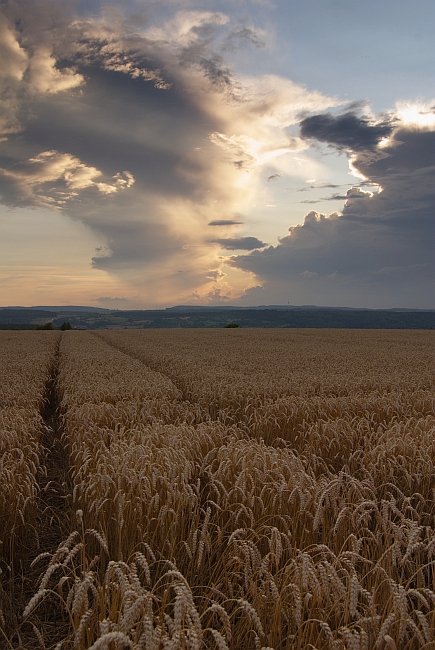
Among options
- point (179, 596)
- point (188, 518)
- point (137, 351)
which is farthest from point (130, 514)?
point (137, 351)

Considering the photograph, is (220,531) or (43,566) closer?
(220,531)

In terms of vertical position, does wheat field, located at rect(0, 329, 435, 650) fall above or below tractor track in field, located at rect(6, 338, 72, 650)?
above

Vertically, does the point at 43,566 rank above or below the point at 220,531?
below

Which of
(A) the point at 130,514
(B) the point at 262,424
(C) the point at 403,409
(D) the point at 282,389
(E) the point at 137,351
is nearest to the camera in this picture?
(A) the point at 130,514

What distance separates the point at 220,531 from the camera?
11.7ft

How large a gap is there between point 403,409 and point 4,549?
773 centimetres

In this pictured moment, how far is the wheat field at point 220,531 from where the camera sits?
2.55m

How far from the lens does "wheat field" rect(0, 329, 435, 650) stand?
255 centimetres

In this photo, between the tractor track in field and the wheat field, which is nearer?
the wheat field

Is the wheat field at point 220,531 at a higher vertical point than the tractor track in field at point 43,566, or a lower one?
higher

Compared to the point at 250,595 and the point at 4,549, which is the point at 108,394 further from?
the point at 250,595

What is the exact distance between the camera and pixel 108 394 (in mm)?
9812

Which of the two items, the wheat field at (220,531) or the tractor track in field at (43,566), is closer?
the wheat field at (220,531)

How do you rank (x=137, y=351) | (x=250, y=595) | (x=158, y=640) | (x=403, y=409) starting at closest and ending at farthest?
(x=158, y=640) → (x=250, y=595) → (x=403, y=409) → (x=137, y=351)
